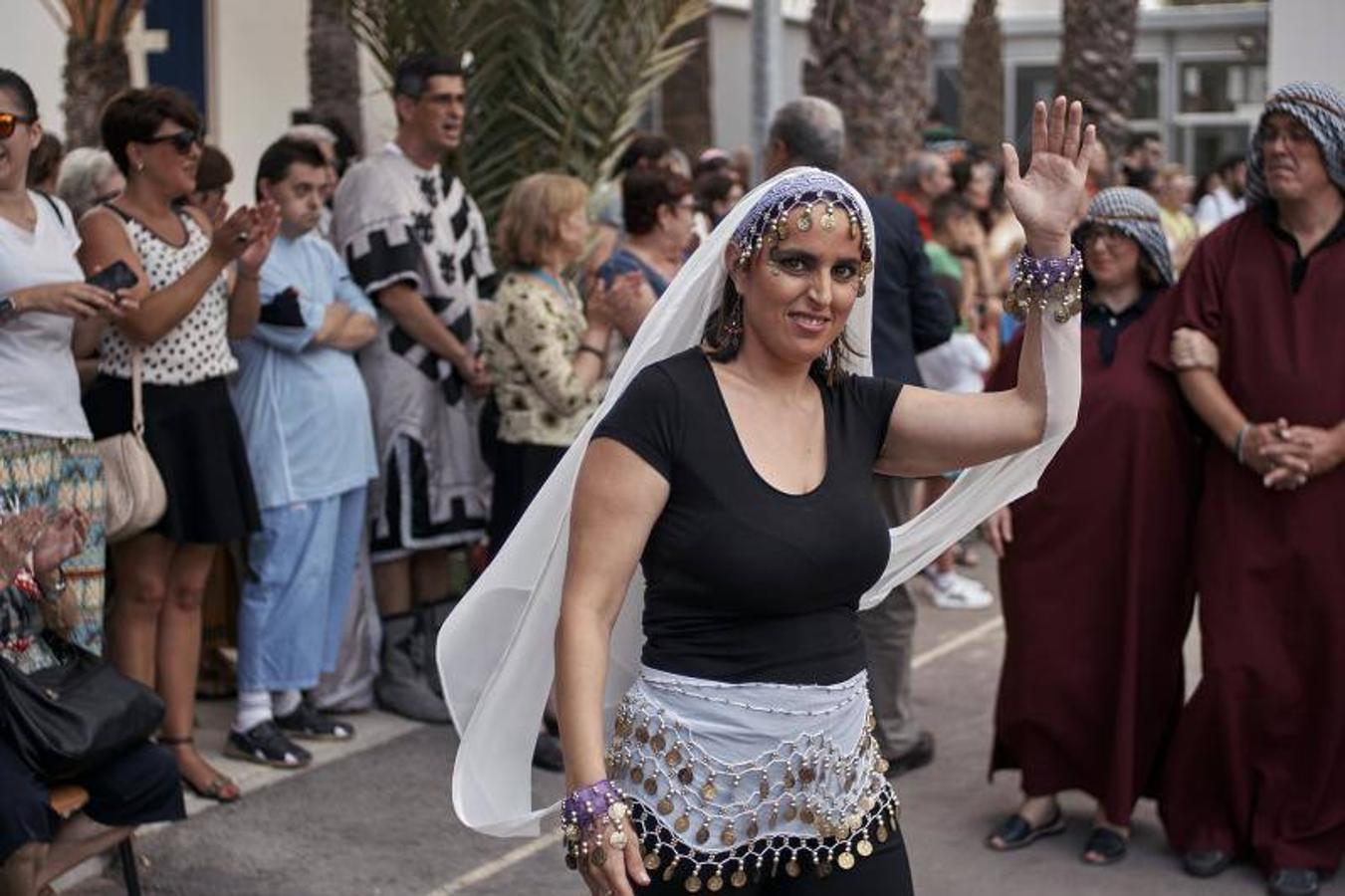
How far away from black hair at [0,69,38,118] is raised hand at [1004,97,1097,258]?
3008 mm

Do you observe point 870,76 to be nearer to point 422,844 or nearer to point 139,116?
point 139,116

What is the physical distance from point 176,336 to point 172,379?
135mm

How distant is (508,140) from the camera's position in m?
9.06

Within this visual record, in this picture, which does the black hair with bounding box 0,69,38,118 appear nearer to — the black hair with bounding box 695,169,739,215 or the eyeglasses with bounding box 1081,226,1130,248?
the eyeglasses with bounding box 1081,226,1130,248

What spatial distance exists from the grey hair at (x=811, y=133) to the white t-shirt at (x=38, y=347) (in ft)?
7.80

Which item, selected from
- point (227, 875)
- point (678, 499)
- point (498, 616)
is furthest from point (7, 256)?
point (678, 499)

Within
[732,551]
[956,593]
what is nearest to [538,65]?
[956,593]

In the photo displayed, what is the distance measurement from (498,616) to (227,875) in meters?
2.32

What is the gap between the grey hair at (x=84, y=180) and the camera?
265 inches

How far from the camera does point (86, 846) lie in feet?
16.1

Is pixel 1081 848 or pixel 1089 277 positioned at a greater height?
pixel 1089 277

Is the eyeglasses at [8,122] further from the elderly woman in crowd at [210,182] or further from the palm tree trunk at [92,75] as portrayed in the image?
the palm tree trunk at [92,75]

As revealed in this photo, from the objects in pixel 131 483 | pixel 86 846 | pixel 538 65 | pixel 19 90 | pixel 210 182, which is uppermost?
pixel 538 65

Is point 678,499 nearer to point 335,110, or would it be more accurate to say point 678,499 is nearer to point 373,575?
point 373,575
